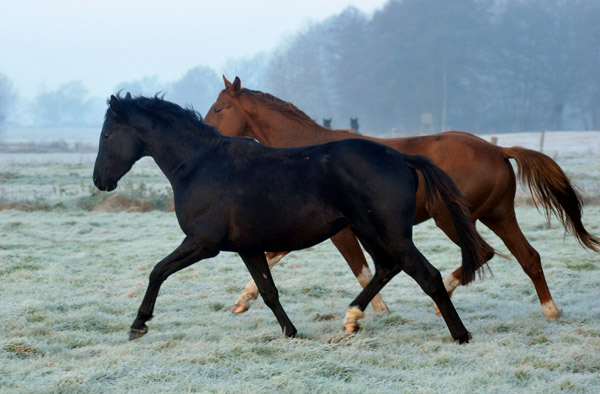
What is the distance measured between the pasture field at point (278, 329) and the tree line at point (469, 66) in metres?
52.4

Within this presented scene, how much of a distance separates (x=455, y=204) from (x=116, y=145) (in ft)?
8.04

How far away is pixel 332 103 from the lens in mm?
79625

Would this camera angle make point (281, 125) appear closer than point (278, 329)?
→ No

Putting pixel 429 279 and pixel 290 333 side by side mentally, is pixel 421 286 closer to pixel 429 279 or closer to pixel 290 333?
pixel 429 279

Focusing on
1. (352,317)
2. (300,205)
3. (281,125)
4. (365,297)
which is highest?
(281,125)

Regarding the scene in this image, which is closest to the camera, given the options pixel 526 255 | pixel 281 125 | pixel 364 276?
pixel 526 255

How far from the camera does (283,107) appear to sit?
261 inches

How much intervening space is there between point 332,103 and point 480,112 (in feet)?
61.1

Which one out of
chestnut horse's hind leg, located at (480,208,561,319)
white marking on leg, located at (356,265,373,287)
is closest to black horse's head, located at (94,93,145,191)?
white marking on leg, located at (356,265,373,287)

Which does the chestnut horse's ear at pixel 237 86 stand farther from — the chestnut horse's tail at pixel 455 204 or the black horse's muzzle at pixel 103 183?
the chestnut horse's tail at pixel 455 204

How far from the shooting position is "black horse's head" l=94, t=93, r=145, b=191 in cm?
514

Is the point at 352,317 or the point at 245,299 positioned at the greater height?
the point at 352,317

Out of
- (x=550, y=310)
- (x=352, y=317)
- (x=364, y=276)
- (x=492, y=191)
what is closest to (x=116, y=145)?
(x=352, y=317)

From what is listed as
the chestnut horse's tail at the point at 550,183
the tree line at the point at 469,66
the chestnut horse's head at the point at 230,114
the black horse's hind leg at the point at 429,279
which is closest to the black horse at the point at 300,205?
the black horse's hind leg at the point at 429,279
